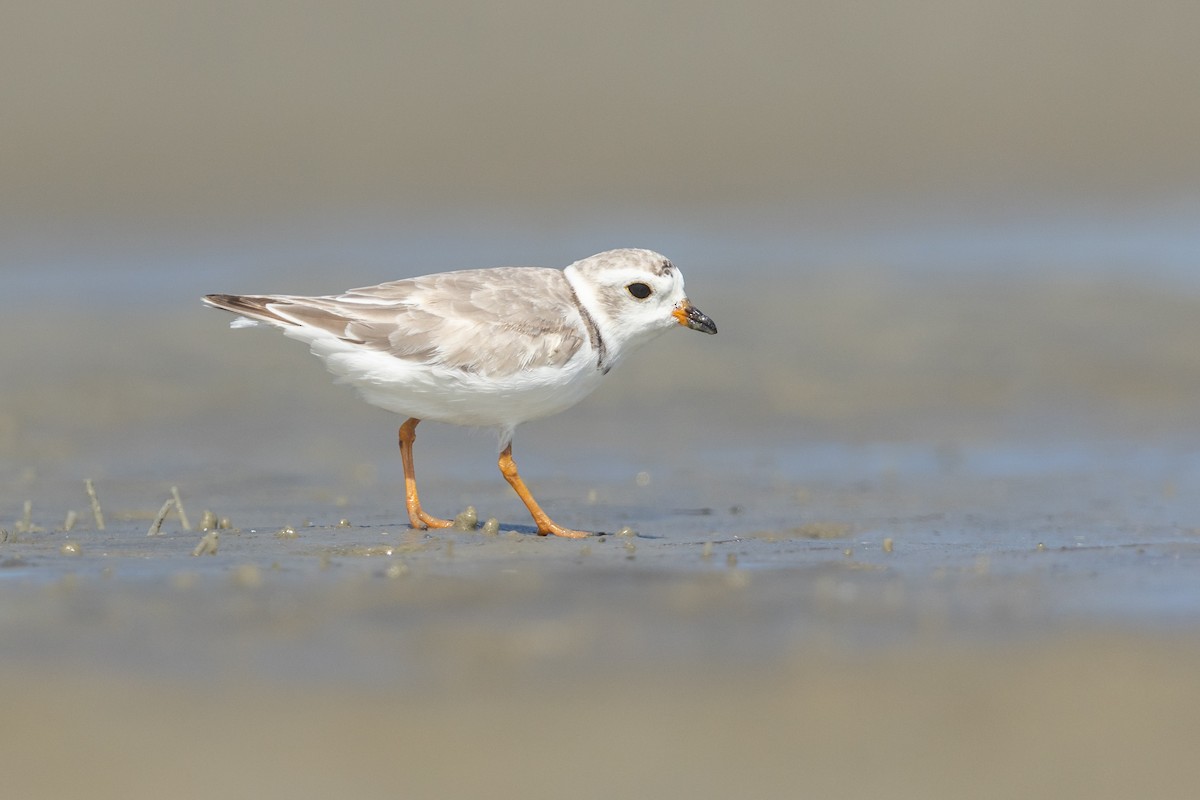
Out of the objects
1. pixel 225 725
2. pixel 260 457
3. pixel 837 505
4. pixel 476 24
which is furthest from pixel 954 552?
pixel 476 24

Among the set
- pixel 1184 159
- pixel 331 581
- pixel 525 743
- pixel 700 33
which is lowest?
pixel 525 743

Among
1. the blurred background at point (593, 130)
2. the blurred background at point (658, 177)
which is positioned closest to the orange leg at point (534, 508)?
the blurred background at point (658, 177)

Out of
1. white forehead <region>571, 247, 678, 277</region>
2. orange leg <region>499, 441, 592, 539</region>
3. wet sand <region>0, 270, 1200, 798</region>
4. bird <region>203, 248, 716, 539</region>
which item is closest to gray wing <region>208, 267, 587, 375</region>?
bird <region>203, 248, 716, 539</region>

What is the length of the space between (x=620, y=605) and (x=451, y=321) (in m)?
2.07

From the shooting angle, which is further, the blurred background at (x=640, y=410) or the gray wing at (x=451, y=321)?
the gray wing at (x=451, y=321)

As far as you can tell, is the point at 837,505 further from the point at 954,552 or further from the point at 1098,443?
the point at 1098,443

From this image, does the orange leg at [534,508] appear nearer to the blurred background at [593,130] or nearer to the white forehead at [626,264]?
the white forehead at [626,264]

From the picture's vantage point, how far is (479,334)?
770 cm

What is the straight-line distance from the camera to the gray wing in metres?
7.67

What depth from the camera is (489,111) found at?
21.2 m

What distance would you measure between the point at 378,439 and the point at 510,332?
156 inches

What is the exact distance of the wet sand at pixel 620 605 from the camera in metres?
4.97

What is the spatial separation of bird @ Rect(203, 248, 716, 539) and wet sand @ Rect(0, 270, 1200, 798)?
648mm

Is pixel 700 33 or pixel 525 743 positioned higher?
pixel 700 33
